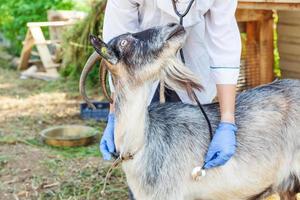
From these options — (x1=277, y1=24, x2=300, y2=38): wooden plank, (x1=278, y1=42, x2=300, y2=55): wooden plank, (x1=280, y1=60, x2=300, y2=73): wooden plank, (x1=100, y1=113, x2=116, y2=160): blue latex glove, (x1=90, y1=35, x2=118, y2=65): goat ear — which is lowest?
(x1=280, y1=60, x2=300, y2=73): wooden plank

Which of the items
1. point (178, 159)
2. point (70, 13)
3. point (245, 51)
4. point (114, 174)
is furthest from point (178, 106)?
point (70, 13)

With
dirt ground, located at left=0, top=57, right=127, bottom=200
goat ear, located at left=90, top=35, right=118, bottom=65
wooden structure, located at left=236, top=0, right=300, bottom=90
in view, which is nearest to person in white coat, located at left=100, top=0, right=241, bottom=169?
goat ear, located at left=90, top=35, right=118, bottom=65

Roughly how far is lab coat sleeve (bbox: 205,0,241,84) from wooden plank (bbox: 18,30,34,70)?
5.56 m

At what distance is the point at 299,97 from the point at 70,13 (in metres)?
5.75

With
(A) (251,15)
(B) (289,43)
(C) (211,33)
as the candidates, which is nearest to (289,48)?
(B) (289,43)

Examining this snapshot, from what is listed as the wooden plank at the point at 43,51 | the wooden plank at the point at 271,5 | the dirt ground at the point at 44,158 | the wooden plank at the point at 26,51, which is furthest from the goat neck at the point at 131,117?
the wooden plank at the point at 26,51

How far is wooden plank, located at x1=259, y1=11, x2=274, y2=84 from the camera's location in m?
5.28

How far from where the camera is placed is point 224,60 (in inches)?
104

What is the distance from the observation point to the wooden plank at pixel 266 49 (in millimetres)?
5277

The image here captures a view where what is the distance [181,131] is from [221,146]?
0.70 feet

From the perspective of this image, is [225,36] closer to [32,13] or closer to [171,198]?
[171,198]

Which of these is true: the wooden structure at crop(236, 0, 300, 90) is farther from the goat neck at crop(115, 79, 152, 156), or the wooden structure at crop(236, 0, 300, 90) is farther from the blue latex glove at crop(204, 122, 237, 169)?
the goat neck at crop(115, 79, 152, 156)

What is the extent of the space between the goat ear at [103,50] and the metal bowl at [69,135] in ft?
8.37

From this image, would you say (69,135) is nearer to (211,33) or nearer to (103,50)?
(211,33)
